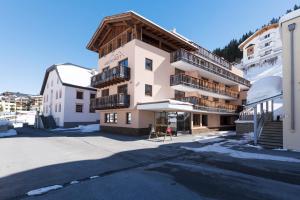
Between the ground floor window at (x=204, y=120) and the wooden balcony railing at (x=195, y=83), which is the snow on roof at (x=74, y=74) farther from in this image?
the ground floor window at (x=204, y=120)

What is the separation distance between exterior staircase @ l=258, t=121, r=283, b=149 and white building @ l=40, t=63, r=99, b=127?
28715 mm

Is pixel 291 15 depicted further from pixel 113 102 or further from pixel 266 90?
pixel 113 102

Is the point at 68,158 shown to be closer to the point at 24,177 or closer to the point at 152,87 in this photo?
the point at 24,177

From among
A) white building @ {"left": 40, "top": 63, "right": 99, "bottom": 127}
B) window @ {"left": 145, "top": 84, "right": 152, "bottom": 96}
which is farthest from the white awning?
white building @ {"left": 40, "top": 63, "right": 99, "bottom": 127}

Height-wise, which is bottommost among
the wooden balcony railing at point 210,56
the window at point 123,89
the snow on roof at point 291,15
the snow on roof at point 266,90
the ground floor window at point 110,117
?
the ground floor window at point 110,117

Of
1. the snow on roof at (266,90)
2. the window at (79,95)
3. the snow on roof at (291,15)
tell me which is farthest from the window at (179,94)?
the window at (79,95)

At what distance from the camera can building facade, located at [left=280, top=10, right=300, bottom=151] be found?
12.2 m

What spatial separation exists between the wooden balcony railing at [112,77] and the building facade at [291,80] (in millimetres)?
14735

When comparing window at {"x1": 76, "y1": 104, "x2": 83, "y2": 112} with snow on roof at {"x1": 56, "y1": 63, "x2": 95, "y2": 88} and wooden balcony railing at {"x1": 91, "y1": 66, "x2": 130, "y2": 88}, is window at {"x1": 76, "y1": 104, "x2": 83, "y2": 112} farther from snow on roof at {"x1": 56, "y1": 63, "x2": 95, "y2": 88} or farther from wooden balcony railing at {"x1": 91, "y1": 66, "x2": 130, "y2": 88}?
wooden balcony railing at {"x1": 91, "y1": 66, "x2": 130, "y2": 88}

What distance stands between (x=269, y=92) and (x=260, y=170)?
31.7 feet

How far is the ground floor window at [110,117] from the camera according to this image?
26.0m

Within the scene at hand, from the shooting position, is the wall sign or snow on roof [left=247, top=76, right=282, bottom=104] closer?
snow on roof [left=247, top=76, right=282, bottom=104]

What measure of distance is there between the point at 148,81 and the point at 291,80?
1395 centimetres

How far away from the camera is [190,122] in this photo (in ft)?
81.4
